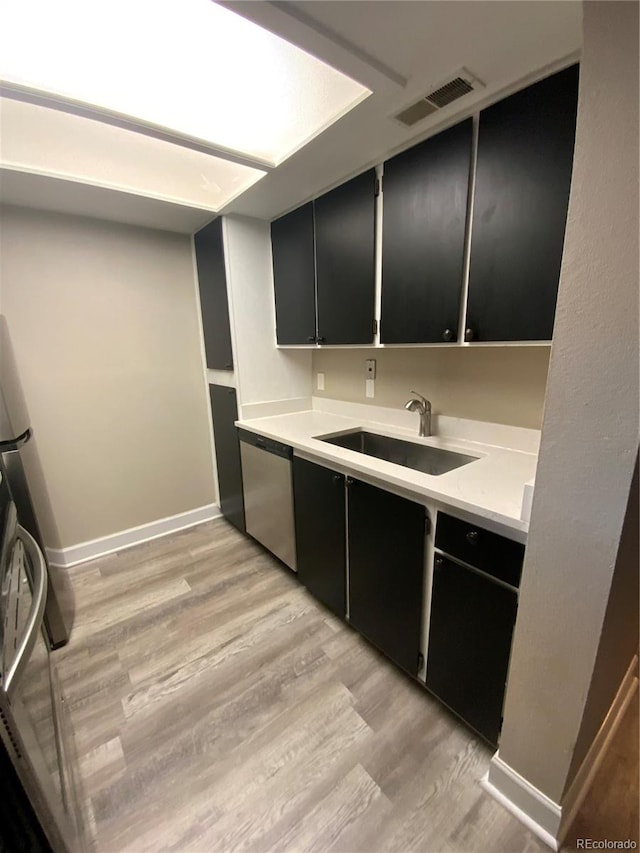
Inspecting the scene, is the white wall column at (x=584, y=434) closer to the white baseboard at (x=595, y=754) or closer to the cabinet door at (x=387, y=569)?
the white baseboard at (x=595, y=754)

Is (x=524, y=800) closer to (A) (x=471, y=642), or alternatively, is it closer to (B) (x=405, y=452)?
(A) (x=471, y=642)

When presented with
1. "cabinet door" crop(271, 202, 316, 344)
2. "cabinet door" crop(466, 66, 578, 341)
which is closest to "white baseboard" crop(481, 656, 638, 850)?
"cabinet door" crop(466, 66, 578, 341)

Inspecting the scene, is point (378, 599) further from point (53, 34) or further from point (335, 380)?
point (53, 34)

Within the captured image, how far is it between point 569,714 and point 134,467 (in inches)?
107

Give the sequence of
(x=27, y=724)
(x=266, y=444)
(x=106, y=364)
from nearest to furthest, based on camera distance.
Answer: (x=27, y=724)
(x=266, y=444)
(x=106, y=364)

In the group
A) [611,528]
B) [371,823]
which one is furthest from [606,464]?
[371,823]

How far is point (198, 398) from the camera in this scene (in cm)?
280

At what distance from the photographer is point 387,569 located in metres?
1.44

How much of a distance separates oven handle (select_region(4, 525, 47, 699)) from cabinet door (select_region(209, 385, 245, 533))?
1429mm

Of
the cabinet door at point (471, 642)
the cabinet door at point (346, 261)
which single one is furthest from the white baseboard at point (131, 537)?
the cabinet door at point (471, 642)

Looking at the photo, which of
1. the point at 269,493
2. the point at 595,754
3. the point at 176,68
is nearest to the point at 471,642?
the point at 595,754

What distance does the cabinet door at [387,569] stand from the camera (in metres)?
1.32

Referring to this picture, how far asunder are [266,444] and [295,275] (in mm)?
1061

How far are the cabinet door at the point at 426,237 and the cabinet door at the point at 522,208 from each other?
71 mm
